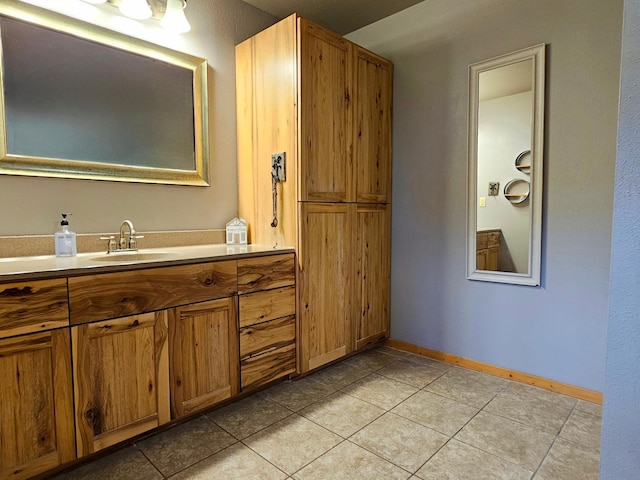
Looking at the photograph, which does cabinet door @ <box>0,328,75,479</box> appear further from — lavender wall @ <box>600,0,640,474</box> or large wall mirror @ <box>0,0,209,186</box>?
lavender wall @ <box>600,0,640,474</box>

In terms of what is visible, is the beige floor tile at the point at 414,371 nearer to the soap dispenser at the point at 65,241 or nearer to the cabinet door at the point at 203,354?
the cabinet door at the point at 203,354

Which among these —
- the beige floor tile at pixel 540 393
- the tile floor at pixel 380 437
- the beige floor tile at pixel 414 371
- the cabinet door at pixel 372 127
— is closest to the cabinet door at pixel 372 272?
the cabinet door at pixel 372 127

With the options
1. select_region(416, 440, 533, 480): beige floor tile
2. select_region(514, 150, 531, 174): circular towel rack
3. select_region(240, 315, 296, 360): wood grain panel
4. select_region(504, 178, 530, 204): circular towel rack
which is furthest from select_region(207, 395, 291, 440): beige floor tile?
select_region(514, 150, 531, 174): circular towel rack

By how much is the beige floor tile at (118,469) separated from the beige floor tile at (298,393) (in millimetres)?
735

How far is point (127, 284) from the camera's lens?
155 centimetres

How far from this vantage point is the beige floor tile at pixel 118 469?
1482 millimetres

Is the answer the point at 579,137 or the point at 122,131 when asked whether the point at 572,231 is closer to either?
the point at 579,137

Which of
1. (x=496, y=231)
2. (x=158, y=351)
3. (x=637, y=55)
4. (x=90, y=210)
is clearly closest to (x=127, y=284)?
(x=158, y=351)

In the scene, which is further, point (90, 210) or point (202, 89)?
point (202, 89)

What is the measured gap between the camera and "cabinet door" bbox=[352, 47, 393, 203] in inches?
102

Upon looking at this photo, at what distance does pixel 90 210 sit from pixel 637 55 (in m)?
2.32

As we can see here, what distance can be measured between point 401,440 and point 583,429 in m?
0.91

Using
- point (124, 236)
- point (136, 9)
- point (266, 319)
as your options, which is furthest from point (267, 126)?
point (266, 319)

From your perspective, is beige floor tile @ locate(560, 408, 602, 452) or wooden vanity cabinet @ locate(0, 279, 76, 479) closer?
wooden vanity cabinet @ locate(0, 279, 76, 479)
